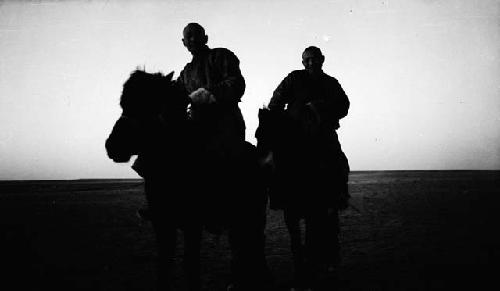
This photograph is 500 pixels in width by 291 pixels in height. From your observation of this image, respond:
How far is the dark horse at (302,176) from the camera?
12.8ft

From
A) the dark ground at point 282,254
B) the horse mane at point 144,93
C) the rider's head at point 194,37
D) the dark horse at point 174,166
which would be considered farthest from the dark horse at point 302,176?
the horse mane at point 144,93

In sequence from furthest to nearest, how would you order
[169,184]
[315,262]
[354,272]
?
A: 1. [354,272]
2. [315,262]
3. [169,184]

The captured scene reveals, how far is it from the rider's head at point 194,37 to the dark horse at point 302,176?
0.94 meters

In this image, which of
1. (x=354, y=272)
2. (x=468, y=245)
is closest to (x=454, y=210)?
(x=468, y=245)

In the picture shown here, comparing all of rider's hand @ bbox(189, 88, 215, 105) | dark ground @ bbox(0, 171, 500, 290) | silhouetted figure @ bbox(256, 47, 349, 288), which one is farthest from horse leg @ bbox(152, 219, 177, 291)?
silhouetted figure @ bbox(256, 47, 349, 288)

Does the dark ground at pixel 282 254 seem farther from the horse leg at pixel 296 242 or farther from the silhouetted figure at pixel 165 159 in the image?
the silhouetted figure at pixel 165 159

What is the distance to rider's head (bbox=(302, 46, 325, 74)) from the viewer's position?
Result: 4.43 metres

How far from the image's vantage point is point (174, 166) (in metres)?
2.99

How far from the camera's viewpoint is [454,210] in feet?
36.6

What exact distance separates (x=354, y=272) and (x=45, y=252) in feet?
17.0

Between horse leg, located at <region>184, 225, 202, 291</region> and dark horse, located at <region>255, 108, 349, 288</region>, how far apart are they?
108 cm

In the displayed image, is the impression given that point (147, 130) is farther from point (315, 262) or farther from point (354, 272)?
point (354, 272)

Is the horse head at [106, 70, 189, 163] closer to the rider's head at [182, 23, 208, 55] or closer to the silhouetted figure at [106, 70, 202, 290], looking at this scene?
Result: the silhouetted figure at [106, 70, 202, 290]

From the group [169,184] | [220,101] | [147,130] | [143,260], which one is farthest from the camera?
[143,260]
